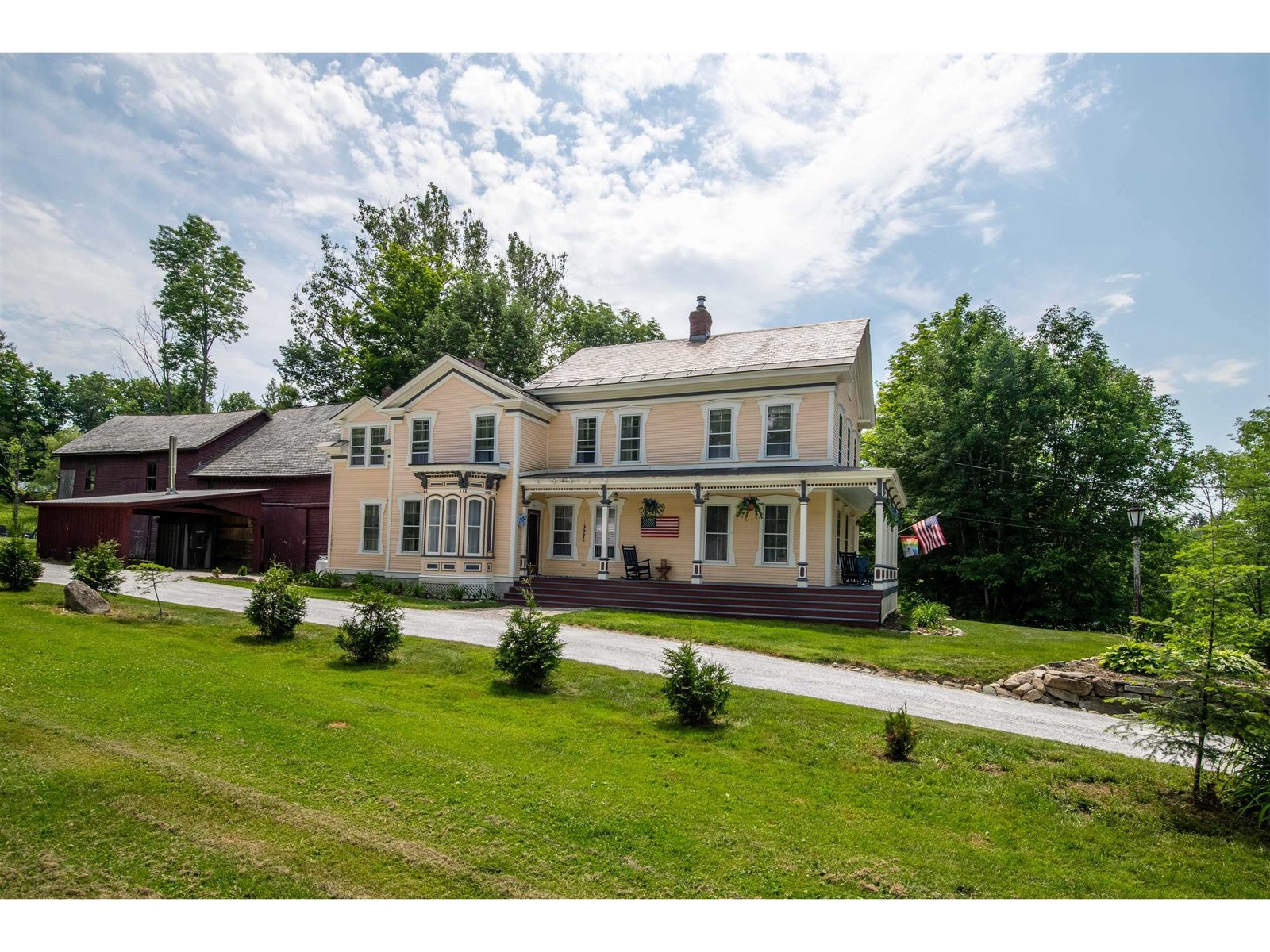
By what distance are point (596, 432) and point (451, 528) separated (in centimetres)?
550

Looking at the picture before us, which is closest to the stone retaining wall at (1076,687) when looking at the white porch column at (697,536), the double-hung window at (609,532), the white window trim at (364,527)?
the white porch column at (697,536)

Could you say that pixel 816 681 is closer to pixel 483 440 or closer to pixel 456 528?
pixel 456 528

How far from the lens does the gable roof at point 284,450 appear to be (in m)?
29.5

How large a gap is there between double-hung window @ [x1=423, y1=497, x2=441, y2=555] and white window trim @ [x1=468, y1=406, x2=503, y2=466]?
72.3 inches

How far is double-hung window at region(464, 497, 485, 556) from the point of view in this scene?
21938mm

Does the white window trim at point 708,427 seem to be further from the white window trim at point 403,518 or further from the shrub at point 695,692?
the shrub at point 695,692

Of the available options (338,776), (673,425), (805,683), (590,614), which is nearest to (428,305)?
(673,425)

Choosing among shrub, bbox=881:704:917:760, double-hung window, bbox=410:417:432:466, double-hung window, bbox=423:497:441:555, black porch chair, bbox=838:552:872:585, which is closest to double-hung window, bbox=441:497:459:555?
double-hung window, bbox=423:497:441:555

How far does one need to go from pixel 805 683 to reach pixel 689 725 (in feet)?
11.3

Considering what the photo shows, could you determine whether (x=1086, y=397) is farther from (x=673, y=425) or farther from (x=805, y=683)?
(x=805, y=683)

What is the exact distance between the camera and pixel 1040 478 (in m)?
28.2

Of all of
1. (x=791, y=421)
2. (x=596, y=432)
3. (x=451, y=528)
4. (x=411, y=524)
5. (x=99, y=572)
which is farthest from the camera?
(x=411, y=524)

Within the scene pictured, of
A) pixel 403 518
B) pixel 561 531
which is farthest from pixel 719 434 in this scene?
pixel 403 518

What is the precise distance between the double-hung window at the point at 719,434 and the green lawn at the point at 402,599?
25.3 feet
